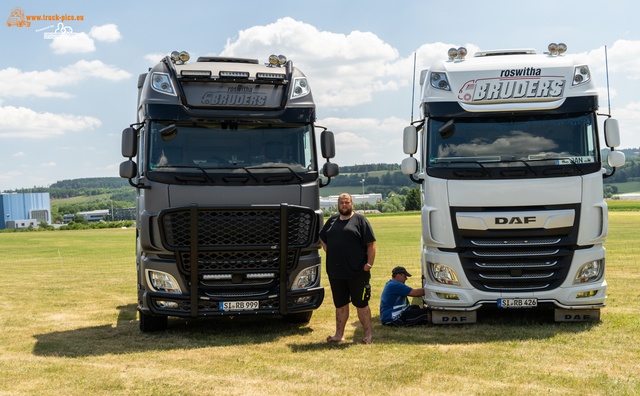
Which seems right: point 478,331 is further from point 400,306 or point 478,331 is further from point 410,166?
point 410,166

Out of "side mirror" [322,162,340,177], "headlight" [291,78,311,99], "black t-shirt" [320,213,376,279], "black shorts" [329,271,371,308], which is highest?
"headlight" [291,78,311,99]

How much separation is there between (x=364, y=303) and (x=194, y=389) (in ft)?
8.60

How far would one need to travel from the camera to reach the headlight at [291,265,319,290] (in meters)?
8.16

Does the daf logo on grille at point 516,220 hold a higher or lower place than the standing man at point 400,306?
higher

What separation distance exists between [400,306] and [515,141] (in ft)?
9.75

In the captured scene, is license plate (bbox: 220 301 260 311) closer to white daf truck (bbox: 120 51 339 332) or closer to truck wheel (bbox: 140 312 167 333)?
white daf truck (bbox: 120 51 339 332)

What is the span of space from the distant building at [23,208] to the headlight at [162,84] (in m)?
140

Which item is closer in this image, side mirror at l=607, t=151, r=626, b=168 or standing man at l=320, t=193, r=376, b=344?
standing man at l=320, t=193, r=376, b=344

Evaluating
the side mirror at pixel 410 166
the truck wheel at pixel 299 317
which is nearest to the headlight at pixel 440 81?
the side mirror at pixel 410 166

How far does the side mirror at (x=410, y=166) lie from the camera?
8.48 meters

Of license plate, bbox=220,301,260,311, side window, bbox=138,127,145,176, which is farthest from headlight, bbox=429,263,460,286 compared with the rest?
side window, bbox=138,127,145,176

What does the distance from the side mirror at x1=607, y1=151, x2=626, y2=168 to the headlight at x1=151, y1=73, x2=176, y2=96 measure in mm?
6326

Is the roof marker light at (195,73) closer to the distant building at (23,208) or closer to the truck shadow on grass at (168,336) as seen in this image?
the truck shadow on grass at (168,336)

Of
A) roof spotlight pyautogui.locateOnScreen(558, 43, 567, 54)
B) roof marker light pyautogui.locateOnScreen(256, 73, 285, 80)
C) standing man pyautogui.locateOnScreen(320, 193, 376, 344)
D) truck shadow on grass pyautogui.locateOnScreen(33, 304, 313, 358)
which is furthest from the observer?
roof spotlight pyautogui.locateOnScreen(558, 43, 567, 54)
